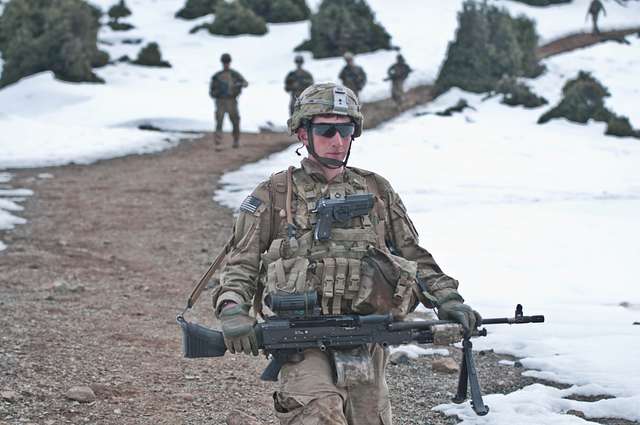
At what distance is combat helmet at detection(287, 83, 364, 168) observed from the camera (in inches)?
155

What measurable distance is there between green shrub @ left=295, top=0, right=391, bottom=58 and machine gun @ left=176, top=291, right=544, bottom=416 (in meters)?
29.8

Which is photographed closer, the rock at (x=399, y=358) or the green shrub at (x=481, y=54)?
the rock at (x=399, y=358)

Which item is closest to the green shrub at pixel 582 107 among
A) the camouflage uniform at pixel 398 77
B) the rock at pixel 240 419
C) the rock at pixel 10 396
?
the camouflage uniform at pixel 398 77

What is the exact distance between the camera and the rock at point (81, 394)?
5316 mm

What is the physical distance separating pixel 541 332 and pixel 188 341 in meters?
4.08

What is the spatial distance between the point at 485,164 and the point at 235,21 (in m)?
21.9

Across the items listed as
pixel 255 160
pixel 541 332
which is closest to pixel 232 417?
pixel 541 332

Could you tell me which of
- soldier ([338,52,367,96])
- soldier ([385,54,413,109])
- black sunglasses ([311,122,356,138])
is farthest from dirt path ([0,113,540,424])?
soldier ([385,54,413,109])

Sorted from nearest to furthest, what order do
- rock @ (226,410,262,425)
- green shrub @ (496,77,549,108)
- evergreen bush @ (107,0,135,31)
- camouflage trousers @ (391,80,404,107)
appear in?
1. rock @ (226,410,262,425)
2. green shrub @ (496,77,549,108)
3. camouflage trousers @ (391,80,404,107)
4. evergreen bush @ (107,0,135,31)

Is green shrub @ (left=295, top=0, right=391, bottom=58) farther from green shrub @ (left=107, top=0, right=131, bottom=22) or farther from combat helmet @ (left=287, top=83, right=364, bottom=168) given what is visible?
combat helmet @ (left=287, top=83, right=364, bottom=168)

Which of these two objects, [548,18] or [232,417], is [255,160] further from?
[548,18]

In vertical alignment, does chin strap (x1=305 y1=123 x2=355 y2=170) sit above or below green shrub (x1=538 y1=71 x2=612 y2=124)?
below

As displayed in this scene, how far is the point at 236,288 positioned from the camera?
3.82m

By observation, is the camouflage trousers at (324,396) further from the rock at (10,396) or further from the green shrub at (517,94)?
the green shrub at (517,94)
